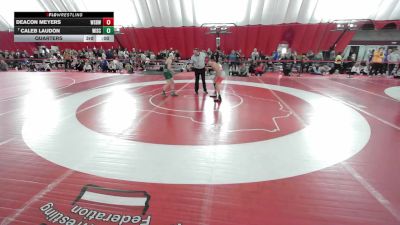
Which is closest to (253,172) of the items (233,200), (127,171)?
(233,200)

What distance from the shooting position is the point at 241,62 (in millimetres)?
16156

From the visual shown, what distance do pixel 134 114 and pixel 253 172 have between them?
3804 millimetres

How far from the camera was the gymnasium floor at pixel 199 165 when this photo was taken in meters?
2.67

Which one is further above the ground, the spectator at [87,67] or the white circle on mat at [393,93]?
the spectator at [87,67]

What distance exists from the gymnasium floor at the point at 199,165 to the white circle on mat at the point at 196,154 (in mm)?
18

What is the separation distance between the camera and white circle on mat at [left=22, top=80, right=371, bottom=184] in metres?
3.45

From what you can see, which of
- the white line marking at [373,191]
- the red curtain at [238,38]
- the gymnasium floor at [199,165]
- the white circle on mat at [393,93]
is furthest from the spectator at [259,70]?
the white line marking at [373,191]

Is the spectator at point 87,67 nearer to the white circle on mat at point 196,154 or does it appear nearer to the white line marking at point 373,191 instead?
the white circle on mat at point 196,154

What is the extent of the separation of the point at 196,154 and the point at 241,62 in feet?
42.5

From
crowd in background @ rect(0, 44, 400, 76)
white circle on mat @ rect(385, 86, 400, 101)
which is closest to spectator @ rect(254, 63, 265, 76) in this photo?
crowd in background @ rect(0, 44, 400, 76)

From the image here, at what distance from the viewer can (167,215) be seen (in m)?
2.62

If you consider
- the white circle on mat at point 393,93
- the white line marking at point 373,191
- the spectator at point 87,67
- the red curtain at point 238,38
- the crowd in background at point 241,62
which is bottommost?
the white line marking at point 373,191

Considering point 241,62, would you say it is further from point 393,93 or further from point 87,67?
point 87,67
